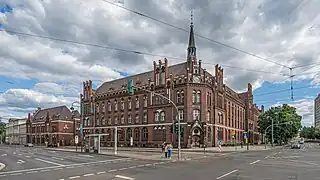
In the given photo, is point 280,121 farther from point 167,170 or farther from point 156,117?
point 167,170

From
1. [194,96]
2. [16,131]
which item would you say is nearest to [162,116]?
[194,96]

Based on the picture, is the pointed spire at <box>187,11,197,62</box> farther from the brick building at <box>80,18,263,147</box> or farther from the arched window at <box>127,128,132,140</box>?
the arched window at <box>127,128,132,140</box>

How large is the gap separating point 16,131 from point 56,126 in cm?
4971

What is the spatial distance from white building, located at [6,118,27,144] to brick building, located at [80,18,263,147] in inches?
2340

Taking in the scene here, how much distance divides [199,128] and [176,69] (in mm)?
15479

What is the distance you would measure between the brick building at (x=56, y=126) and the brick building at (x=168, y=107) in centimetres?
1994

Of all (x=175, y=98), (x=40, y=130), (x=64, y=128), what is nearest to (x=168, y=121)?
(x=175, y=98)

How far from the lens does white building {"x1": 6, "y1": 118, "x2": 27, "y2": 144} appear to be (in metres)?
137

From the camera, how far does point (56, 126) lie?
108 metres

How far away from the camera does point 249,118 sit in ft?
346

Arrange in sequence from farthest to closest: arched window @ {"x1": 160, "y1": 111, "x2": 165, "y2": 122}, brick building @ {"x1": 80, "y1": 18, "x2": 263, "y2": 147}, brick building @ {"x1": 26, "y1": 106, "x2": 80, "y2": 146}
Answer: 1. brick building @ {"x1": 26, "y1": 106, "x2": 80, "y2": 146}
2. arched window @ {"x1": 160, "y1": 111, "x2": 165, "y2": 122}
3. brick building @ {"x1": 80, "y1": 18, "x2": 263, "y2": 147}

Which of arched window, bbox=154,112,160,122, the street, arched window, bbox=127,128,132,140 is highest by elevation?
arched window, bbox=154,112,160,122

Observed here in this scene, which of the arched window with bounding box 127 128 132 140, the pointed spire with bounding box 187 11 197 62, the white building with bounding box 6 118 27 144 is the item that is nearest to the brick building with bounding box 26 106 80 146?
the white building with bounding box 6 118 27 144

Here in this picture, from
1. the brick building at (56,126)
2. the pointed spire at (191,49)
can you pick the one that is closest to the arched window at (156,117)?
the pointed spire at (191,49)
